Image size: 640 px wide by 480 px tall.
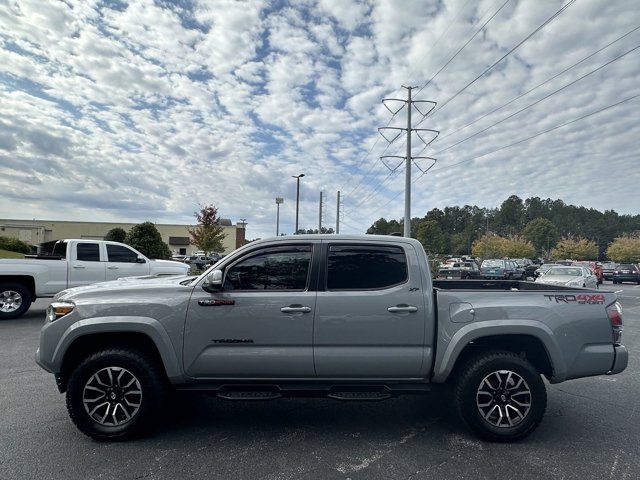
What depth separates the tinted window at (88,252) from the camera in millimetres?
10845

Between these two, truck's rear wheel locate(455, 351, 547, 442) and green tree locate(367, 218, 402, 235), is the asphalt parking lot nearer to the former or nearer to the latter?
truck's rear wheel locate(455, 351, 547, 442)

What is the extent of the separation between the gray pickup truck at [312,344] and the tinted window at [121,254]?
7812 mm

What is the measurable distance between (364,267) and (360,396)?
47.2 inches

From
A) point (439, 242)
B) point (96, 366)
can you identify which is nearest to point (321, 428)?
point (96, 366)

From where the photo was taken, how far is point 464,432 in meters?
4.22

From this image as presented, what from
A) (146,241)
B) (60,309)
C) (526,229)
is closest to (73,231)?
(146,241)

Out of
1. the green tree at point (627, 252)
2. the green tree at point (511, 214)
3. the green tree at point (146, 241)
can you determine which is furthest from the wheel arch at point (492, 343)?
the green tree at point (511, 214)

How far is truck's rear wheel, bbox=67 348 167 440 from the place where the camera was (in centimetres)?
388

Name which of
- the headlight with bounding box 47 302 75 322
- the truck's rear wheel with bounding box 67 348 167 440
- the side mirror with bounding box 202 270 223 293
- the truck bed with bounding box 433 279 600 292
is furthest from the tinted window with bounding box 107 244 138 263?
the truck bed with bounding box 433 279 600 292

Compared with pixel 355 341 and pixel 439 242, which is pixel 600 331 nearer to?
pixel 355 341

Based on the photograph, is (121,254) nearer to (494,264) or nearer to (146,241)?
(146,241)

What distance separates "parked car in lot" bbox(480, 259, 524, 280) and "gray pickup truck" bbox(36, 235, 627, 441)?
2264 centimetres

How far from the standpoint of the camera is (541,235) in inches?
4053

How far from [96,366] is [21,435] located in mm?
989
